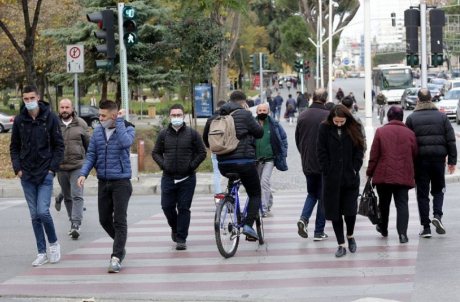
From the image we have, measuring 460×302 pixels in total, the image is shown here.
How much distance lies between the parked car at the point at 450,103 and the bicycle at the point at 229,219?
1312 inches

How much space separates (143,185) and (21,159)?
8793 mm

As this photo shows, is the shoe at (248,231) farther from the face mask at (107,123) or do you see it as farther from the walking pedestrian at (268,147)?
the walking pedestrian at (268,147)

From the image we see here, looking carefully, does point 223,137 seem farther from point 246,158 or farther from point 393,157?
point 393,157

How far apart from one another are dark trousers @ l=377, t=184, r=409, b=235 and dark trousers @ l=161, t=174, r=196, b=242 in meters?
2.28

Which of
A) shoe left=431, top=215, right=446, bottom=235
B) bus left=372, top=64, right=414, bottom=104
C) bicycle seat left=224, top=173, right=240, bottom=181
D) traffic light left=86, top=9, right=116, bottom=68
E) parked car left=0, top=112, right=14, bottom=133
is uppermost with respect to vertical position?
bus left=372, top=64, right=414, bottom=104

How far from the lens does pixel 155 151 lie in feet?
35.6

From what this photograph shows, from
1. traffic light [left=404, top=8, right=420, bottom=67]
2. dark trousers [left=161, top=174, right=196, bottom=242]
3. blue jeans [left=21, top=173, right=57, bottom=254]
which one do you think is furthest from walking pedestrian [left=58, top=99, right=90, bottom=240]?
traffic light [left=404, top=8, right=420, bottom=67]

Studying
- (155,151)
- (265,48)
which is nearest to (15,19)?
(155,151)

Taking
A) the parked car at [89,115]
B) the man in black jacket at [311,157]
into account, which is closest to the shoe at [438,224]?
the man in black jacket at [311,157]

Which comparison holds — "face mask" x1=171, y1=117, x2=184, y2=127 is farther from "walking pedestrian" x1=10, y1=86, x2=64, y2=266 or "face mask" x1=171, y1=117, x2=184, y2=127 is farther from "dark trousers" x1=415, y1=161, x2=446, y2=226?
"dark trousers" x1=415, y1=161, x2=446, y2=226

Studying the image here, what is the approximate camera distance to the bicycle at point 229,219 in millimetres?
10188

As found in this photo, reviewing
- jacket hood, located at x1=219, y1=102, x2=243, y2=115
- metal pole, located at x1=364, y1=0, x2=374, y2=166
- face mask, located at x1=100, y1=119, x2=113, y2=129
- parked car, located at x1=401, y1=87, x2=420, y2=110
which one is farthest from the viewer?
parked car, located at x1=401, y1=87, x2=420, y2=110

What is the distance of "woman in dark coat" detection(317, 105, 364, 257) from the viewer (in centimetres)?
1004

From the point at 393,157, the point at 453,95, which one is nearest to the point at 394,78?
the point at 453,95
